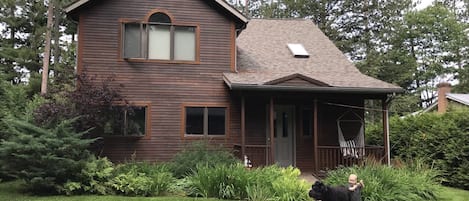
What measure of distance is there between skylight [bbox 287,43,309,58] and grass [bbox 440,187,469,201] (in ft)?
20.6

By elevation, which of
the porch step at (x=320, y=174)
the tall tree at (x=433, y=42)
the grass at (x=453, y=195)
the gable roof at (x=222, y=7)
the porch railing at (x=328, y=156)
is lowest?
the grass at (x=453, y=195)

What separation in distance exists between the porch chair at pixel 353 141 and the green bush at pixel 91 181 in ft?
23.0

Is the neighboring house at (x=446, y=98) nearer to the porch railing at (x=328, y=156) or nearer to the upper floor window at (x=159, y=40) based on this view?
the porch railing at (x=328, y=156)

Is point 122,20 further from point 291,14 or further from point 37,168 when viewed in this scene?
point 291,14

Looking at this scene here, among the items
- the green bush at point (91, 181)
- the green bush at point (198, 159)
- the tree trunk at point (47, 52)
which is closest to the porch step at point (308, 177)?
the green bush at point (198, 159)

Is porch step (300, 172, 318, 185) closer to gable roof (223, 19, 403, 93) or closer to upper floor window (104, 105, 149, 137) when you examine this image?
gable roof (223, 19, 403, 93)

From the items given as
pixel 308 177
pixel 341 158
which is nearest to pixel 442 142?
pixel 341 158

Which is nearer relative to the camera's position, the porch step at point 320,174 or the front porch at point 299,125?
the porch step at point 320,174

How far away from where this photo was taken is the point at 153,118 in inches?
465

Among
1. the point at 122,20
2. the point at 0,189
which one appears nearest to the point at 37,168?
the point at 0,189

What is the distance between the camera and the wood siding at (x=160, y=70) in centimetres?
1165

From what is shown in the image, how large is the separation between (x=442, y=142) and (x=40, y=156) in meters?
10.8

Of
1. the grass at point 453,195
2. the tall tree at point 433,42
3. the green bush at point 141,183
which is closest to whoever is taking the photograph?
the green bush at point 141,183

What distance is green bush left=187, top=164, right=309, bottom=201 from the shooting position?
8.07 meters
